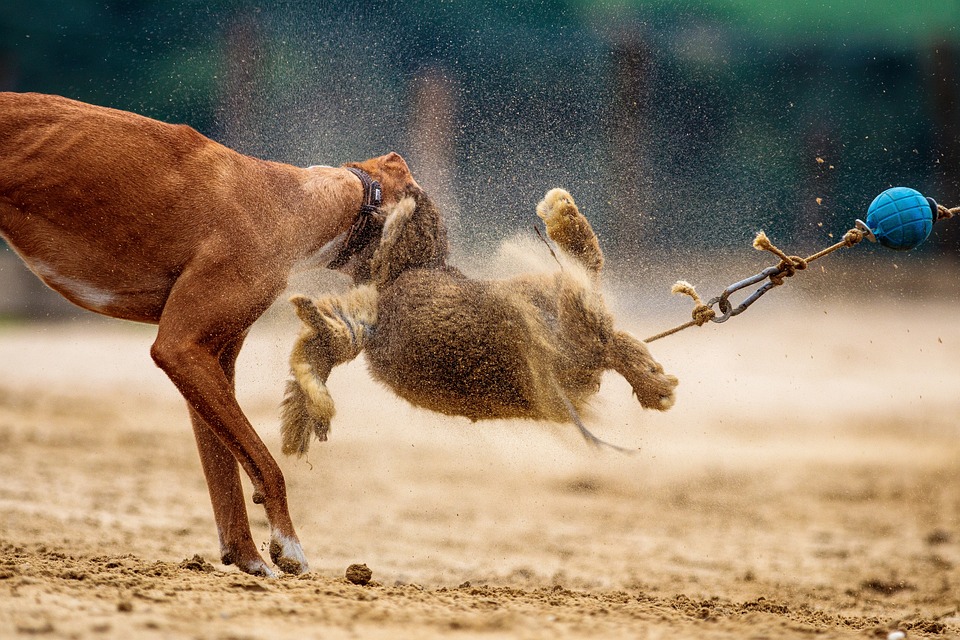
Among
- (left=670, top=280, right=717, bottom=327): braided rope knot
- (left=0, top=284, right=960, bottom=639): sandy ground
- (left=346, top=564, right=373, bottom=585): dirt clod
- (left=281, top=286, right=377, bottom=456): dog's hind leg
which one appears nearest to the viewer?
(left=0, top=284, right=960, bottom=639): sandy ground

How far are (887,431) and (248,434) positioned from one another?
6658 millimetres

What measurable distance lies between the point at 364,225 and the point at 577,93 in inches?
164

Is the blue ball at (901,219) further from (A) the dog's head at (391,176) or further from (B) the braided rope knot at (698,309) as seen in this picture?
(A) the dog's head at (391,176)

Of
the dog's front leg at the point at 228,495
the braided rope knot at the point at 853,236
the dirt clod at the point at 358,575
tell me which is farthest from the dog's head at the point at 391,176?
the braided rope knot at the point at 853,236

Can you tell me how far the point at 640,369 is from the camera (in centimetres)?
362

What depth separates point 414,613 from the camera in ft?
10.3

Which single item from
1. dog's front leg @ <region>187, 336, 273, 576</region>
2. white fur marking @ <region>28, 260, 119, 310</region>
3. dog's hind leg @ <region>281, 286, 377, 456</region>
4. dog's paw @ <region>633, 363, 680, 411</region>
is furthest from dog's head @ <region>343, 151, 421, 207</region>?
dog's paw @ <region>633, 363, 680, 411</region>

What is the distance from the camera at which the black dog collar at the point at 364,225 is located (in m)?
3.95

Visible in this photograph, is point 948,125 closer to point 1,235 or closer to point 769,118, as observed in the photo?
point 769,118

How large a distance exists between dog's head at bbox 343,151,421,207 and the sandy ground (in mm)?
708

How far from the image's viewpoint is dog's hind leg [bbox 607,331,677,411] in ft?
11.9

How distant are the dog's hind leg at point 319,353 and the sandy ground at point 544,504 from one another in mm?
278

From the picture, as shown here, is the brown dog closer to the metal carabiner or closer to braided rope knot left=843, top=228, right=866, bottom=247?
the metal carabiner

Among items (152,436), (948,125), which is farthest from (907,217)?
(948,125)
